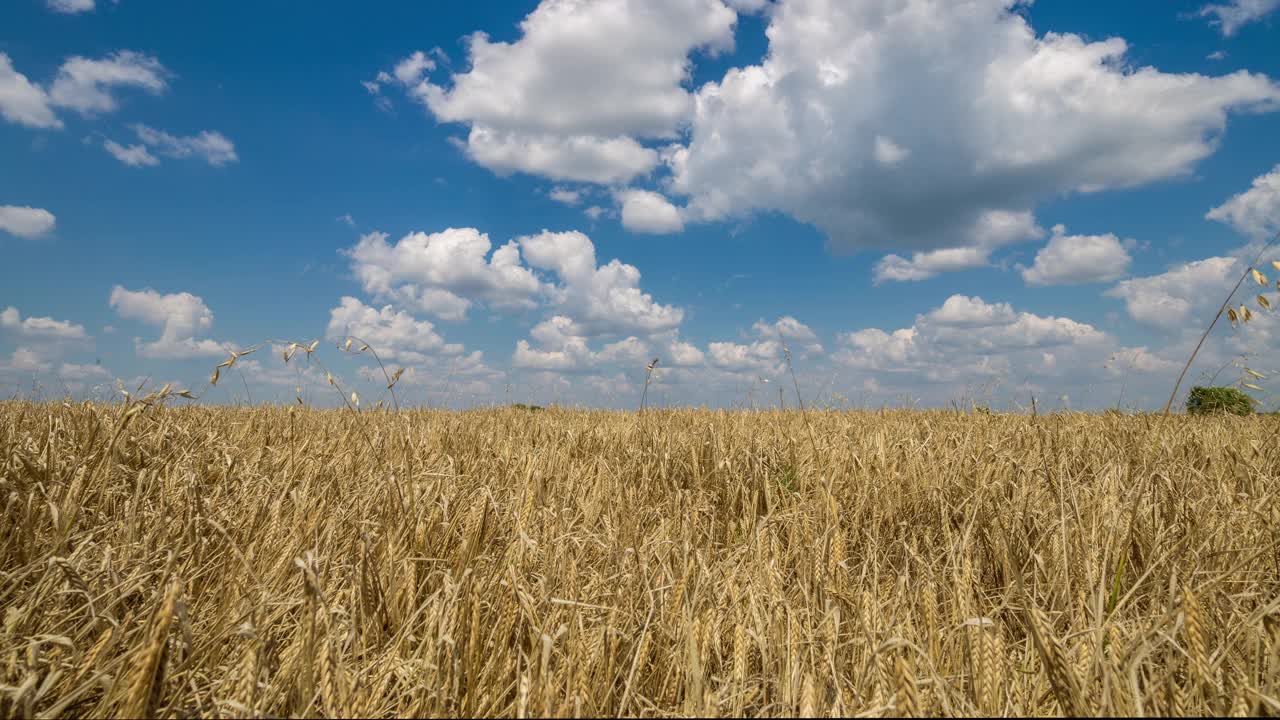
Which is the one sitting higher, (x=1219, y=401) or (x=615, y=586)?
(x=1219, y=401)

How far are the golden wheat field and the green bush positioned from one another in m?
7.81

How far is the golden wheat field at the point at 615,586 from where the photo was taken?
1273 millimetres

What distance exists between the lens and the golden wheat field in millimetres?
1273

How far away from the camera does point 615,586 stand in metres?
1.83

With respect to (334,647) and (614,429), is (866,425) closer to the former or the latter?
(614,429)

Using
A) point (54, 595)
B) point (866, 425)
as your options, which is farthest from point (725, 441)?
point (54, 595)

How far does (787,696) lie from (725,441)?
116 inches

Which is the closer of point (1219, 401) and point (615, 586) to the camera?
point (615, 586)

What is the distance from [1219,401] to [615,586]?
1217 centimetres

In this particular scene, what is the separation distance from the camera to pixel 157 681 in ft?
3.84

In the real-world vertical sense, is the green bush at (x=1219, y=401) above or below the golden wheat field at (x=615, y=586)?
above

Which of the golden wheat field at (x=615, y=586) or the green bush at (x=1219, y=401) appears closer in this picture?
the golden wheat field at (x=615, y=586)

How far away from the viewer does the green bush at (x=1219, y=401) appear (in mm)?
9337

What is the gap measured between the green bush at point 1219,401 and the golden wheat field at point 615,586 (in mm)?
7814
